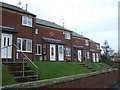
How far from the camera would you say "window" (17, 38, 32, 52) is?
19541mm

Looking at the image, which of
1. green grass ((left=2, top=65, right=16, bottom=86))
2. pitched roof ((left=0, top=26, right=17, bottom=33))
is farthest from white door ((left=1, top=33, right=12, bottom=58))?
green grass ((left=2, top=65, right=16, bottom=86))

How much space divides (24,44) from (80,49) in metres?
17.8

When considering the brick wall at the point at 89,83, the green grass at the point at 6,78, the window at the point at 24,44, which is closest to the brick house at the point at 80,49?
the window at the point at 24,44

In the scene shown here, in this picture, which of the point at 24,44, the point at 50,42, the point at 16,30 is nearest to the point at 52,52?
the point at 50,42

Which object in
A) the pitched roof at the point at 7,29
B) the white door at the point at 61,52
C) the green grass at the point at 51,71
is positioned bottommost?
the green grass at the point at 51,71

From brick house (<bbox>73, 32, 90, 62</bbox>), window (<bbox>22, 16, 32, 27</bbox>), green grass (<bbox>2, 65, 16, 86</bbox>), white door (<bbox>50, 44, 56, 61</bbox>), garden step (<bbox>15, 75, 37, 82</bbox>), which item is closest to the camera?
green grass (<bbox>2, 65, 16, 86</bbox>)

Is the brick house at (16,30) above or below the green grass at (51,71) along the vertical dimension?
above

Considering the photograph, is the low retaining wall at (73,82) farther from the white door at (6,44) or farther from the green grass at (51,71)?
the white door at (6,44)

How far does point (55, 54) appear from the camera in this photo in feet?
85.4


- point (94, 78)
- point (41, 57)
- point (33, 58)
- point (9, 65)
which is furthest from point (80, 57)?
point (9, 65)

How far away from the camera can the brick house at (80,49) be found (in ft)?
113

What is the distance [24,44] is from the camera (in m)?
20.1

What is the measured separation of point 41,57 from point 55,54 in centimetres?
248

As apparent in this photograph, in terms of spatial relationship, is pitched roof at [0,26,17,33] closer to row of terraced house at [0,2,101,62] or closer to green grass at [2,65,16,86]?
row of terraced house at [0,2,101,62]
